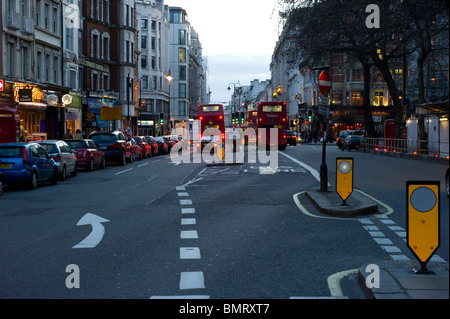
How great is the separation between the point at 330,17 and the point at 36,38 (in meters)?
18.6

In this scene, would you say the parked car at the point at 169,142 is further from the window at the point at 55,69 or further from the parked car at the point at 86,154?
the parked car at the point at 86,154

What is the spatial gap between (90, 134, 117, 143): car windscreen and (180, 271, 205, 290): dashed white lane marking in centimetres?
2729

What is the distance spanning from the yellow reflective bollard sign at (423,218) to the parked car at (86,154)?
24.0 meters

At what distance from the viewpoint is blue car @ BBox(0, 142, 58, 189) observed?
791 inches

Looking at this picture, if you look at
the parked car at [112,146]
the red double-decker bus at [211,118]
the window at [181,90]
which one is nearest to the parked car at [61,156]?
the parked car at [112,146]

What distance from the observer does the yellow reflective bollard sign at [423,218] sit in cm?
587

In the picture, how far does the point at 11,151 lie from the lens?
813 inches

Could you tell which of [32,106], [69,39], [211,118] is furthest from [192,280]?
[211,118]

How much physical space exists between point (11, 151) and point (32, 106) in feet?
65.7

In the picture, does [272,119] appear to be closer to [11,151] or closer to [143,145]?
[143,145]

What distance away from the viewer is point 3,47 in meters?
36.5

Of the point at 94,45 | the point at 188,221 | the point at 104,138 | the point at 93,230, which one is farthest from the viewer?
the point at 94,45

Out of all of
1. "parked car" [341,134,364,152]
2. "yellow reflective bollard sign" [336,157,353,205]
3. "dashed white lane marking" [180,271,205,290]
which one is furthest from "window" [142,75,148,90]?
"dashed white lane marking" [180,271,205,290]

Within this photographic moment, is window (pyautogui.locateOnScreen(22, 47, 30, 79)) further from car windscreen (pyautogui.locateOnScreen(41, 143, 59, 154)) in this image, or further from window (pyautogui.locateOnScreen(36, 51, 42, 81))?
car windscreen (pyautogui.locateOnScreen(41, 143, 59, 154))
